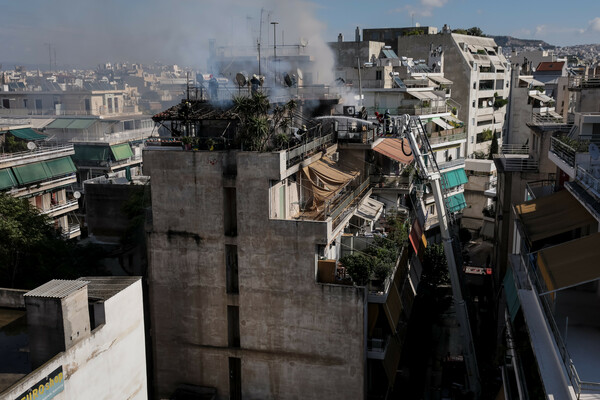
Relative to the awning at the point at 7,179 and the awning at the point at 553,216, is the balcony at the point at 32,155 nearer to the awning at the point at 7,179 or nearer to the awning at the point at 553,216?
the awning at the point at 7,179

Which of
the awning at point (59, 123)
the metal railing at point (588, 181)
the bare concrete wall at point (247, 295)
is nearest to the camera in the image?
the metal railing at point (588, 181)

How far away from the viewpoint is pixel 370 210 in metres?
27.8

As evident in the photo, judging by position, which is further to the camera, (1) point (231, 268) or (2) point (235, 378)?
(2) point (235, 378)

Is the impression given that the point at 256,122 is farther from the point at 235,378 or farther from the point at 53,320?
the point at 53,320

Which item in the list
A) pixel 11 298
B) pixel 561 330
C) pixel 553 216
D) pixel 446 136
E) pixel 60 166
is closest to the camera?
pixel 561 330

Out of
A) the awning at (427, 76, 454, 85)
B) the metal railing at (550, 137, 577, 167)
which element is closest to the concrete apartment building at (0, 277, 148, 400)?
the metal railing at (550, 137, 577, 167)

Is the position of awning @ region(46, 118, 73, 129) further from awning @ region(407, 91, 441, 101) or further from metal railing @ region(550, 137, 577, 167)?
metal railing @ region(550, 137, 577, 167)

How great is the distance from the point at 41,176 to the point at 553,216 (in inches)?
1117

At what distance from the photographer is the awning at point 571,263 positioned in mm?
12172

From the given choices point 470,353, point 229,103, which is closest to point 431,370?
point 470,353

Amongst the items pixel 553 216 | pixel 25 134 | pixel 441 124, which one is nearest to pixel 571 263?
pixel 553 216

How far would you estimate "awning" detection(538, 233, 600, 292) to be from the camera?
12172 millimetres

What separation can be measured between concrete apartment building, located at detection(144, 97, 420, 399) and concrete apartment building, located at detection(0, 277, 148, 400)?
6.78 m

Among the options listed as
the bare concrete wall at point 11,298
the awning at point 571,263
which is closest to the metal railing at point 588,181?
the awning at point 571,263
